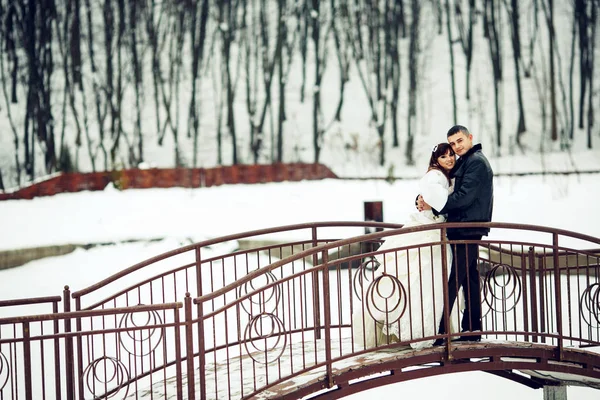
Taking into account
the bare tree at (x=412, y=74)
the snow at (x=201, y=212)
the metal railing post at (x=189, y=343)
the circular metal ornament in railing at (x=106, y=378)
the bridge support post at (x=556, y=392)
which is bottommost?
the bridge support post at (x=556, y=392)

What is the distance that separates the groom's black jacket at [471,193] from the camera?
557 cm

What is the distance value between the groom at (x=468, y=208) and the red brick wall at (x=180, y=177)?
21.6 ft

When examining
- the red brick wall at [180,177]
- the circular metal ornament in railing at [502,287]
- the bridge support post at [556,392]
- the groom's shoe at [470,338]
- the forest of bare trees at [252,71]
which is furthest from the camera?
the forest of bare trees at [252,71]

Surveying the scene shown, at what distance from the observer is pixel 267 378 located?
17.3 feet

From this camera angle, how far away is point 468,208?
5.66m

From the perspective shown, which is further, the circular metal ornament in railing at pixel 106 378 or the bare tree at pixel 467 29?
the bare tree at pixel 467 29

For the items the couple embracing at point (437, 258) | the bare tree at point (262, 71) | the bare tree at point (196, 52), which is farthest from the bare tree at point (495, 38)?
the couple embracing at point (437, 258)

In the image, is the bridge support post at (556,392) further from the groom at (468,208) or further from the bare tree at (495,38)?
the bare tree at (495,38)

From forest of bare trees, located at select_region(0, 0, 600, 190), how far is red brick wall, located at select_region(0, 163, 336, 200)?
14cm

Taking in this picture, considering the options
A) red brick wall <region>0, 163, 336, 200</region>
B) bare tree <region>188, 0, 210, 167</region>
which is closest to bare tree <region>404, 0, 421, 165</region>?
red brick wall <region>0, 163, 336, 200</region>

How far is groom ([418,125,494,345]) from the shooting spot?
5.58m

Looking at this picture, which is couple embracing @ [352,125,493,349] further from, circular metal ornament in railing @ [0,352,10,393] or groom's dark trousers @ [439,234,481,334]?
circular metal ornament in railing @ [0,352,10,393]

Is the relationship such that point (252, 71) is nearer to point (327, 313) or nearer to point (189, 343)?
point (327, 313)

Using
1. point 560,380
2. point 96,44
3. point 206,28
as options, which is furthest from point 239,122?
point 560,380
